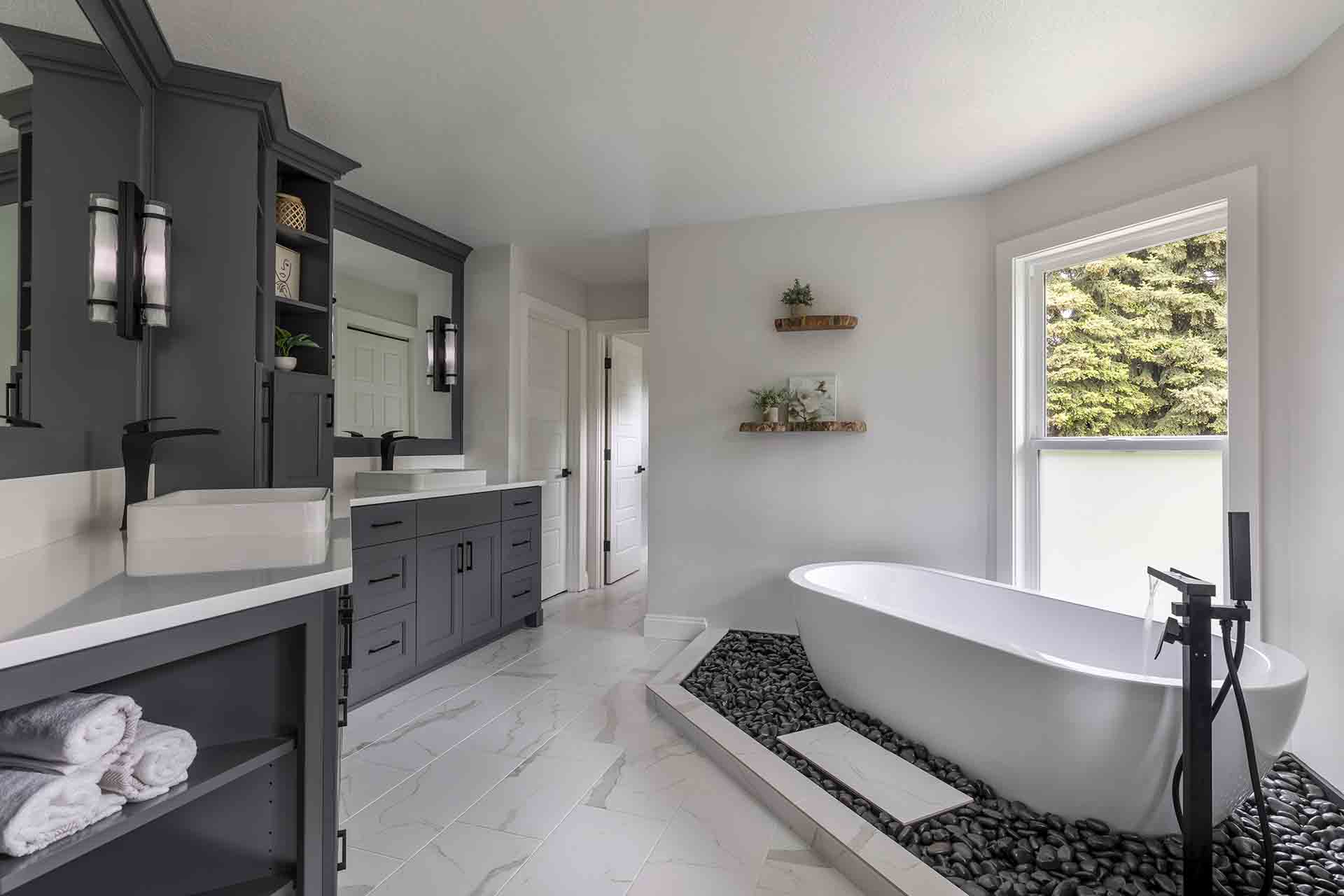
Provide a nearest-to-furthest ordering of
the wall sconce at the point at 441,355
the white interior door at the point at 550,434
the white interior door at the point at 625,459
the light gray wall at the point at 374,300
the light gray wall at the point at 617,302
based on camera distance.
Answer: the light gray wall at the point at 374,300
the wall sconce at the point at 441,355
the white interior door at the point at 550,434
the light gray wall at the point at 617,302
the white interior door at the point at 625,459

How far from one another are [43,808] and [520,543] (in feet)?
10.4

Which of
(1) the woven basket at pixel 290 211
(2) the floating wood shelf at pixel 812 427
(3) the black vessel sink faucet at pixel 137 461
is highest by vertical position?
(1) the woven basket at pixel 290 211

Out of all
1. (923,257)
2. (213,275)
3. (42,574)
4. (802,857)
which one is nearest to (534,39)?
(213,275)

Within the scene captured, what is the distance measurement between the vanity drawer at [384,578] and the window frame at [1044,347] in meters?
2.82

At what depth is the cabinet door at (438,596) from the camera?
10.4 feet

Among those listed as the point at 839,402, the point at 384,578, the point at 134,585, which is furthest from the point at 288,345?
the point at 839,402

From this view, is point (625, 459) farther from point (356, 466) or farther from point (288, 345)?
point (288, 345)

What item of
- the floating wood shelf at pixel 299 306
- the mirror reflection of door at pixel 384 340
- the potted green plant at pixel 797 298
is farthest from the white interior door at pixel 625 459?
the floating wood shelf at pixel 299 306

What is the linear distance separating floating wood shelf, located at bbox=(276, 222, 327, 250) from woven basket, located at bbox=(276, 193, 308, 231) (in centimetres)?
3

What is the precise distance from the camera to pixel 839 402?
12.3 feet

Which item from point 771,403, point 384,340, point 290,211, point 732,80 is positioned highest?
point 732,80

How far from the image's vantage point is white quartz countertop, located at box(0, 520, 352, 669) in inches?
33.3

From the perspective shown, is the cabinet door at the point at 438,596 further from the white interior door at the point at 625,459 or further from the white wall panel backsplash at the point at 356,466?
the white interior door at the point at 625,459

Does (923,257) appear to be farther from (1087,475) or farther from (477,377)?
(477,377)
